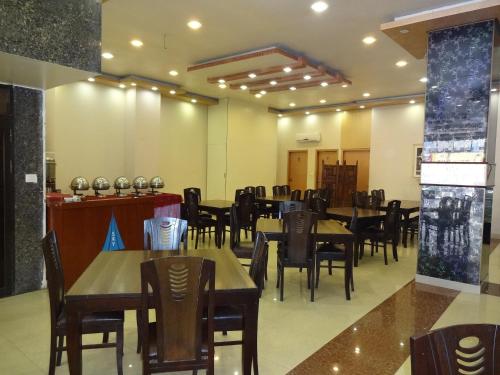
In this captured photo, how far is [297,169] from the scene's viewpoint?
1180 centimetres

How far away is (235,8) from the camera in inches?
172

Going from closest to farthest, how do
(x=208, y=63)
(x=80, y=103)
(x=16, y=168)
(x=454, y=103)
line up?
(x=16, y=168) → (x=454, y=103) → (x=208, y=63) → (x=80, y=103)

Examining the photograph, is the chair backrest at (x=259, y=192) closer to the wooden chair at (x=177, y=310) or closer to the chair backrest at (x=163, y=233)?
the chair backrest at (x=163, y=233)

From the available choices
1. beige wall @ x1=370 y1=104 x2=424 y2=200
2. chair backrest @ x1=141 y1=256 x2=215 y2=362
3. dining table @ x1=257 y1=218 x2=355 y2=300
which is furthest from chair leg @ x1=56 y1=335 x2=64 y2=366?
beige wall @ x1=370 y1=104 x2=424 y2=200

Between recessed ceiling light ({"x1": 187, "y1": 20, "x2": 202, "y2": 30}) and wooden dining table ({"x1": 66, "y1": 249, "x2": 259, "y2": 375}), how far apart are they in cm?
363

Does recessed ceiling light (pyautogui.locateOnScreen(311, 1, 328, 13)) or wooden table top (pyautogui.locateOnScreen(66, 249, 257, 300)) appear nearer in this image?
wooden table top (pyautogui.locateOnScreen(66, 249, 257, 300))

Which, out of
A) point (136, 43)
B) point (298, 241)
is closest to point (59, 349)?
point (298, 241)

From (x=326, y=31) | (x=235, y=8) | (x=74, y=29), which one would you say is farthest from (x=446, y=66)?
(x=74, y=29)

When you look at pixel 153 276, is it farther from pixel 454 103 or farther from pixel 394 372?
pixel 454 103

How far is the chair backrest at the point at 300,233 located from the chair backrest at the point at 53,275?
2170 millimetres

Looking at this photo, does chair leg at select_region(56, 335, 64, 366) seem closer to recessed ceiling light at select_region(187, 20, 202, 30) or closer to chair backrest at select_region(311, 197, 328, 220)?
recessed ceiling light at select_region(187, 20, 202, 30)

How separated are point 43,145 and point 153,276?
3120mm

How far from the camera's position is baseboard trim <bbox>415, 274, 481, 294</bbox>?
4.21 m

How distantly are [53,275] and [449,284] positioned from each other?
4.27 metres
